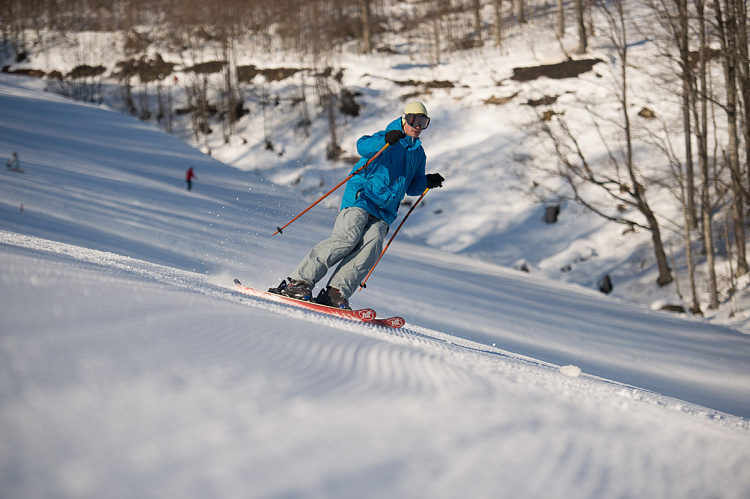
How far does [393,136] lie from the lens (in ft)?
12.6

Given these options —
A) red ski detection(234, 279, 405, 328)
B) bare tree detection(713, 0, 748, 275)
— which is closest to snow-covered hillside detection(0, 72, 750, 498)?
red ski detection(234, 279, 405, 328)

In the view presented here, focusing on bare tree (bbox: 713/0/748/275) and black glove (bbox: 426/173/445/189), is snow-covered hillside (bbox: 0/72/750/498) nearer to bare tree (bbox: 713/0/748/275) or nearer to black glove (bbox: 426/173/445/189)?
black glove (bbox: 426/173/445/189)

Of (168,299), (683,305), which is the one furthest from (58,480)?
(683,305)

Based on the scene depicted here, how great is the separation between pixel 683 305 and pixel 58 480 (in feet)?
44.0

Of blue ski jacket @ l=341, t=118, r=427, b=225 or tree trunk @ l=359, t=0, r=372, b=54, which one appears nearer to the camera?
blue ski jacket @ l=341, t=118, r=427, b=225

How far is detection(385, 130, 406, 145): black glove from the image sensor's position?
151 inches

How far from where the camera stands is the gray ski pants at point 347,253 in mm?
3959

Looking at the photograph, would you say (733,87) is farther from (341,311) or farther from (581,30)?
(581,30)

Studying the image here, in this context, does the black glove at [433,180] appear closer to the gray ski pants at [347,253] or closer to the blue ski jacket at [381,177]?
the blue ski jacket at [381,177]

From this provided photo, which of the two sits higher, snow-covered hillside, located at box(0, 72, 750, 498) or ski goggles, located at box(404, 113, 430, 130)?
ski goggles, located at box(404, 113, 430, 130)

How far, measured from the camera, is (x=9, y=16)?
40562 mm

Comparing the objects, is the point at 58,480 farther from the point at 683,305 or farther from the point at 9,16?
the point at 9,16

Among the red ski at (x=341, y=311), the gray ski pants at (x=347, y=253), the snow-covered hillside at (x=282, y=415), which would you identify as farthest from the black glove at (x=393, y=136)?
the snow-covered hillside at (x=282, y=415)

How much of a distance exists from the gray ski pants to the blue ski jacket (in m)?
0.11
